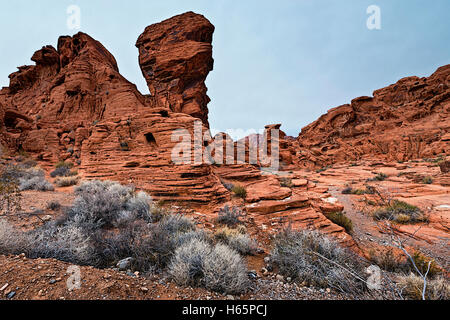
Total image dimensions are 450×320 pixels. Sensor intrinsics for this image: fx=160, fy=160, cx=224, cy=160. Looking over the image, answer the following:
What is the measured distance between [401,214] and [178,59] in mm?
19839

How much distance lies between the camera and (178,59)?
54.3 feet

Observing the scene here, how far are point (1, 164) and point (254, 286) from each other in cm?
1626

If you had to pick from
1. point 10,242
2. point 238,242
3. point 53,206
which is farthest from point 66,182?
point 238,242

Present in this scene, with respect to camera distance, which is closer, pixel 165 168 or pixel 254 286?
pixel 254 286

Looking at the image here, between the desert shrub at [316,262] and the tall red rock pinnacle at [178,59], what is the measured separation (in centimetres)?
1688

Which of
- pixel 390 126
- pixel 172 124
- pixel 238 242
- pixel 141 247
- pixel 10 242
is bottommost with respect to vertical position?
pixel 238 242

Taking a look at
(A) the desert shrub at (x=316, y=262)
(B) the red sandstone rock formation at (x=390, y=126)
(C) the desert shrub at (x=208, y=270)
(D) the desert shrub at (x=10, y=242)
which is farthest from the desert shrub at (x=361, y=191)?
(B) the red sandstone rock formation at (x=390, y=126)

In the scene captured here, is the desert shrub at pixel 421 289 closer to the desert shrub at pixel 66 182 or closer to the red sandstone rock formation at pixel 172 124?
the red sandstone rock formation at pixel 172 124

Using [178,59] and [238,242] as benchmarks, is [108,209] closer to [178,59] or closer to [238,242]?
[238,242]

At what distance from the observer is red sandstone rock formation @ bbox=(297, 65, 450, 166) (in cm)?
2366

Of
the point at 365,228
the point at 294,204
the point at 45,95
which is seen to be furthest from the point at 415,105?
the point at 45,95

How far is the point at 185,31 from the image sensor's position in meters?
17.0
